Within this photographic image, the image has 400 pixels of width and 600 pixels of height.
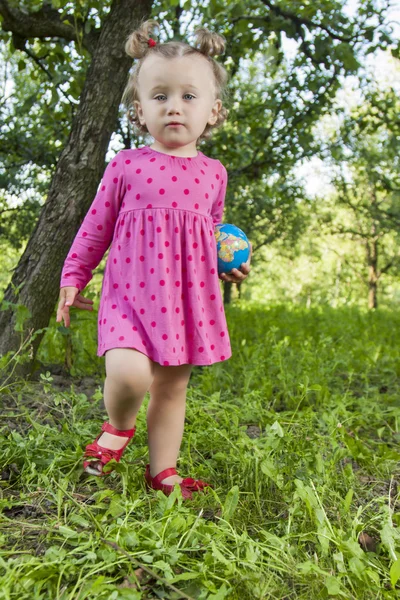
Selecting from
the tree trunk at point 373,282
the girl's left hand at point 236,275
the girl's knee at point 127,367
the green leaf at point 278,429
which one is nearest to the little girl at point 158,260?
the girl's knee at point 127,367

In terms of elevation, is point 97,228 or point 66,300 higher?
point 97,228

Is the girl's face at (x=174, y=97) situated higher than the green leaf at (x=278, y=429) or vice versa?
the girl's face at (x=174, y=97)

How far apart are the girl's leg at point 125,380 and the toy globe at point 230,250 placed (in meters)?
0.49

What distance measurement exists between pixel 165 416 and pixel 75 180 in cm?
192

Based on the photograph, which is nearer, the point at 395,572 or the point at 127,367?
the point at 395,572

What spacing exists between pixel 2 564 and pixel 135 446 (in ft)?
4.11

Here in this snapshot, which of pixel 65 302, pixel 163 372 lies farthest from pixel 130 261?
pixel 163 372

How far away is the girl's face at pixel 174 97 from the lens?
222 cm

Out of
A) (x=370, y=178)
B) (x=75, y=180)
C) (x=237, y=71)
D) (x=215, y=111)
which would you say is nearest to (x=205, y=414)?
(x=215, y=111)

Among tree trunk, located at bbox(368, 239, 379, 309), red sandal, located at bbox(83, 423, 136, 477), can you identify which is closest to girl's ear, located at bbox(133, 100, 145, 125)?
red sandal, located at bbox(83, 423, 136, 477)

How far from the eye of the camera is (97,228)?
2.32 metres

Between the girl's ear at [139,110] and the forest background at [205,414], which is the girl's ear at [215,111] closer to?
the girl's ear at [139,110]

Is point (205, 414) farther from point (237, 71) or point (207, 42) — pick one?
point (237, 71)

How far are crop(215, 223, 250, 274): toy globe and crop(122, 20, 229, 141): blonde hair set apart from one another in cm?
47
